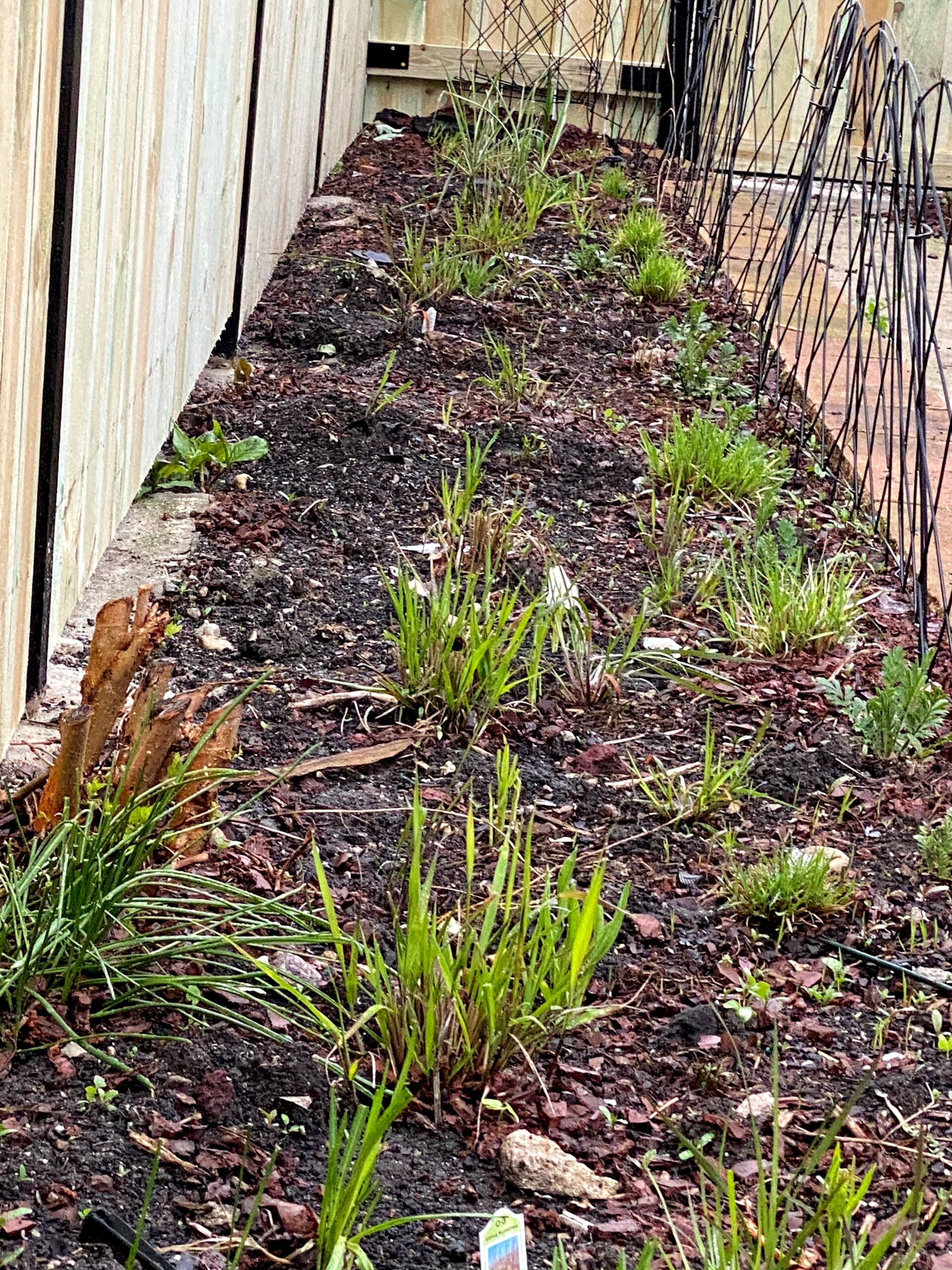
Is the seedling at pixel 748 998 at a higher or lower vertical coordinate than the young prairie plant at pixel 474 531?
lower

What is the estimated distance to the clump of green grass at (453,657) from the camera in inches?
106

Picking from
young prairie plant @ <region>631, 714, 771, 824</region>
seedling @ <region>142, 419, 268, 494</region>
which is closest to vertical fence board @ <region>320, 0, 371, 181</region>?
seedling @ <region>142, 419, 268, 494</region>

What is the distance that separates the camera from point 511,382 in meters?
4.33

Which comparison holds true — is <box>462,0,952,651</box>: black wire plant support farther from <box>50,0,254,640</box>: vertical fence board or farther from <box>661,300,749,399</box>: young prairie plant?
<box>50,0,254,640</box>: vertical fence board

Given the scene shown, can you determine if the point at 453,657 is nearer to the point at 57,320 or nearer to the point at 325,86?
the point at 57,320

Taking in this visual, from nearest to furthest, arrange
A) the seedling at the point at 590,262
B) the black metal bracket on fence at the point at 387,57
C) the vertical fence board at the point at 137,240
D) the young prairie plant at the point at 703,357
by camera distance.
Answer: the vertical fence board at the point at 137,240 → the young prairie plant at the point at 703,357 → the seedling at the point at 590,262 → the black metal bracket on fence at the point at 387,57

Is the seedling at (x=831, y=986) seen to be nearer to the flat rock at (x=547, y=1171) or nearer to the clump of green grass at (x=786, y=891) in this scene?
the clump of green grass at (x=786, y=891)

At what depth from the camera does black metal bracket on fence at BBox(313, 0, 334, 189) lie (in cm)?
566

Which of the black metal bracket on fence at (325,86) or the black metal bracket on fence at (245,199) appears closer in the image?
the black metal bracket on fence at (245,199)

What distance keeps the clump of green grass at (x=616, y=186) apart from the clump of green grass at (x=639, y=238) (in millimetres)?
650

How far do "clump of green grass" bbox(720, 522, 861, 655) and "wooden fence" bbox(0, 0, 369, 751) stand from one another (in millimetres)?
1366

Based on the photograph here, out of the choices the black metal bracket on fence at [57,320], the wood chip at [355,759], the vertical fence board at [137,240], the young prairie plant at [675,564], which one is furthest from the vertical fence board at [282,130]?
the black metal bracket on fence at [57,320]

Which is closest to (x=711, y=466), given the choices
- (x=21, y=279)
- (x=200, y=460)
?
(x=200, y=460)

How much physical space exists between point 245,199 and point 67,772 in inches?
102
